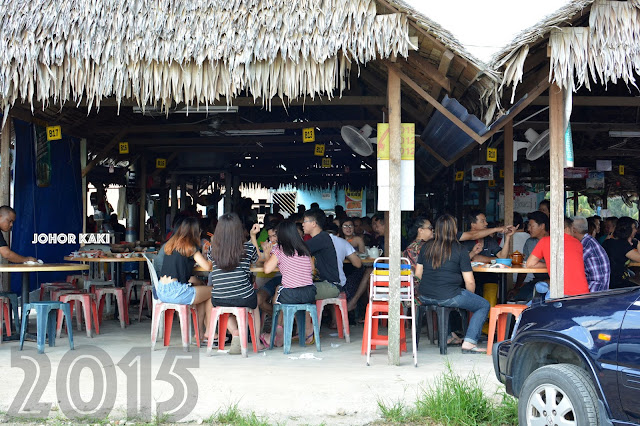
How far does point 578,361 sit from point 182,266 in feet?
13.6

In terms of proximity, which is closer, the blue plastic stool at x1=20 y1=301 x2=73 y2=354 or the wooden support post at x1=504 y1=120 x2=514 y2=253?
the blue plastic stool at x1=20 y1=301 x2=73 y2=354

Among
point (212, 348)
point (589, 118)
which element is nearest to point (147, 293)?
point (212, 348)

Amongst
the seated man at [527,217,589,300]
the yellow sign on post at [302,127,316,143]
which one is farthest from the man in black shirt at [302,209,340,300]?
the yellow sign on post at [302,127,316,143]

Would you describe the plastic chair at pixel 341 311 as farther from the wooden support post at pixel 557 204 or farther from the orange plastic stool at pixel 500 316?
the wooden support post at pixel 557 204

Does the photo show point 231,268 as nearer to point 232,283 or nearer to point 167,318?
point 232,283

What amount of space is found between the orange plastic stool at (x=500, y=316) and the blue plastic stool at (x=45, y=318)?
165 inches

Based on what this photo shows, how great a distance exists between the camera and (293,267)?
6629 mm

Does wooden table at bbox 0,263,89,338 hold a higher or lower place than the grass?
higher

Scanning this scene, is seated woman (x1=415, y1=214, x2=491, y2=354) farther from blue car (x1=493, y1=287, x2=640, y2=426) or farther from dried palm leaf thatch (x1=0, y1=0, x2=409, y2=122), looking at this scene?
blue car (x1=493, y1=287, x2=640, y2=426)

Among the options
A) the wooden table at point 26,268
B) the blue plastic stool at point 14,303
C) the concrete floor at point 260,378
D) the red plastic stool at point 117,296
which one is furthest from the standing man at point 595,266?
the blue plastic stool at point 14,303

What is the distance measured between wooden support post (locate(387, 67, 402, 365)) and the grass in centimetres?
133

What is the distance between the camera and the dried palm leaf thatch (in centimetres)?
596

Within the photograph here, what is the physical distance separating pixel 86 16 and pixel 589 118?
7963 mm

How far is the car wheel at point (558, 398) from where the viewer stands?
134 inches
